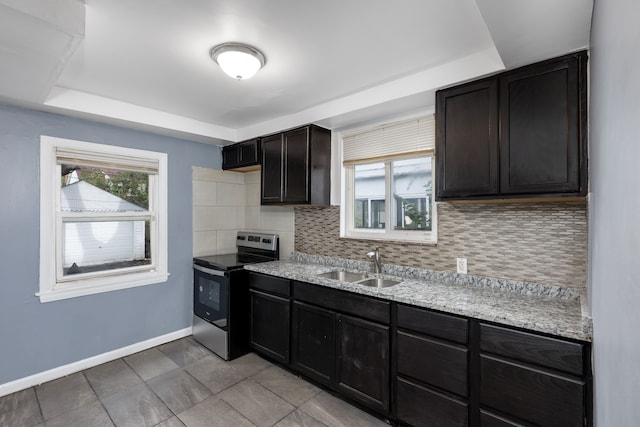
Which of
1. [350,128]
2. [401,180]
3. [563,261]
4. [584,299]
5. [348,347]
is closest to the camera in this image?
[584,299]

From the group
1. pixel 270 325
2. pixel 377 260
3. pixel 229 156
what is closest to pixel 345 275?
pixel 377 260

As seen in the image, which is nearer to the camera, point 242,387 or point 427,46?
point 427,46

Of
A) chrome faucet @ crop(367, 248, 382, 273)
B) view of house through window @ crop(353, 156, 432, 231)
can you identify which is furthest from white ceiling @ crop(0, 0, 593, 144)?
chrome faucet @ crop(367, 248, 382, 273)

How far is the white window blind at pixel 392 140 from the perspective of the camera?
259 cm

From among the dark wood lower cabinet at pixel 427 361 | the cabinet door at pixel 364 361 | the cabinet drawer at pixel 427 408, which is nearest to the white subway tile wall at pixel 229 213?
the dark wood lower cabinet at pixel 427 361

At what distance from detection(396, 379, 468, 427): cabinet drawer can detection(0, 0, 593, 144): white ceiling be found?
6.52 ft

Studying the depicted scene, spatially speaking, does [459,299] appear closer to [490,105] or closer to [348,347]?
[348,347]

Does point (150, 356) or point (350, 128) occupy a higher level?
point (350, 128)

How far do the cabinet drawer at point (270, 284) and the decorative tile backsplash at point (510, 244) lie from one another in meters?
0.92

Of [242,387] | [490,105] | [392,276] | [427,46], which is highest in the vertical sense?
[427,46]

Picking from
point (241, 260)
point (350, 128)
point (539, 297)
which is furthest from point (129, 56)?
point (539, 297)

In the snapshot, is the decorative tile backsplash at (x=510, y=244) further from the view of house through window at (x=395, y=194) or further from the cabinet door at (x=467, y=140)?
the cabinet door at (x=467, y=140)

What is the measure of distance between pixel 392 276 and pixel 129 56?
252 centimetres

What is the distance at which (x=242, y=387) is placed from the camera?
2.59 m
